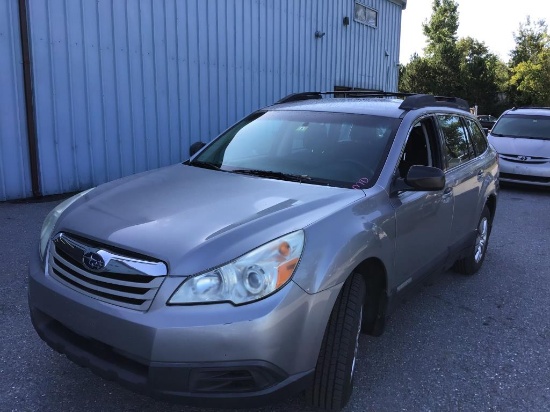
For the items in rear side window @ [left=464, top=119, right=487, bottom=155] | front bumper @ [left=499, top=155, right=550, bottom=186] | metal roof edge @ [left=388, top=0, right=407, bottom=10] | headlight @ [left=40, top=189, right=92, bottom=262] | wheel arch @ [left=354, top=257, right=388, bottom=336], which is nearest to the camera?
headlight @ [left=40, top=189, right=92, bottom=262]

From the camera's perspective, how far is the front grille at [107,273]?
2113 millimetres

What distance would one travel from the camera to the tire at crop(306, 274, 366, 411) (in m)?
2.35

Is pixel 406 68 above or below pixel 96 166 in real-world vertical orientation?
above

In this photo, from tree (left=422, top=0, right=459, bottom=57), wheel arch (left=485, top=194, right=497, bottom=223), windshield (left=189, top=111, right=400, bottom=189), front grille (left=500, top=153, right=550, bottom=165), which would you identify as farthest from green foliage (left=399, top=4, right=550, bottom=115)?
windshield (left=189, top=111, right=400, bottom=189)

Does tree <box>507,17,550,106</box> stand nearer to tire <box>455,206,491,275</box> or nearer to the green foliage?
the green foliage

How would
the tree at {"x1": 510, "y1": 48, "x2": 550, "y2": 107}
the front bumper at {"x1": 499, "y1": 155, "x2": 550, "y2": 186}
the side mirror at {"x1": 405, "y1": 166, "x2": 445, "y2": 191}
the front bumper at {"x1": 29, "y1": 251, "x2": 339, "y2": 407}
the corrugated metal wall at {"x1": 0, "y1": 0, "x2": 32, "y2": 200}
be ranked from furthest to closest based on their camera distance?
the tree at {"x1": 510, "y1": 48, "x2": 550, "y2": 107} < the front bumper at {"x1": 499, "y1": 155, "x2": 550, "y2": 186} < the corrugated metal wall at {"x1": 0, "y1": 0, "x2": 32, "y2": 200} < the side mirror at {"x1": 405, "y1": 166, "x2": 445, "y2": 191} < the front bumper at {"x1": 29, "y1": 251, "x2": 339, "y2": 407}

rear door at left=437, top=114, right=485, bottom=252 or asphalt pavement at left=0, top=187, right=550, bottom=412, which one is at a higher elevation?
rear door at left=437, top=114, right=485, bottom=252

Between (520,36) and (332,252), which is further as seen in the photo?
(520,36)

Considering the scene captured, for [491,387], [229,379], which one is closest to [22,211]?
[229,379]

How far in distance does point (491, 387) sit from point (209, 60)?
781cm

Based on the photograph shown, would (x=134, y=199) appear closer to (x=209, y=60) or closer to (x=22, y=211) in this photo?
(x=22, y=211)

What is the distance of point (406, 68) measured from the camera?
41.1 m

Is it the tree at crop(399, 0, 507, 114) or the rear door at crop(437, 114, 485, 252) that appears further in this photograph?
the tree at crop(399, 0, 507, 114)

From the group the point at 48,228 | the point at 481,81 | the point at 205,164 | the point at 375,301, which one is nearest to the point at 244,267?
the point at 375,301
